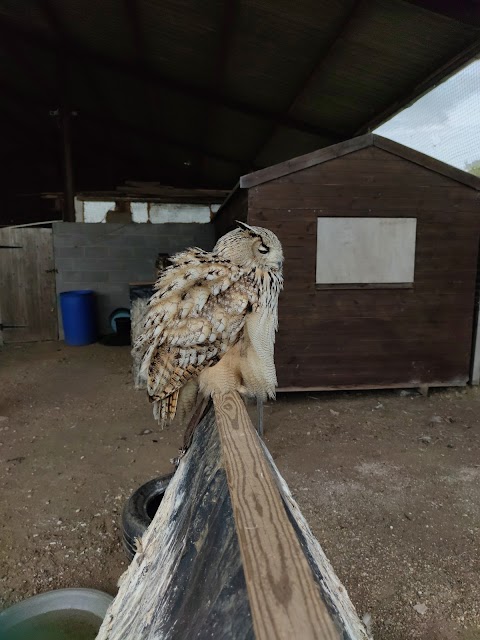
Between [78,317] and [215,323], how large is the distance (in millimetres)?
6911

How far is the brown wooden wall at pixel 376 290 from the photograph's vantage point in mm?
5102

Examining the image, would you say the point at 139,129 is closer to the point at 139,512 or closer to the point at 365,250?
the point at 365,250

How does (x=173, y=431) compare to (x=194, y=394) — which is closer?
(x=194, y=394)

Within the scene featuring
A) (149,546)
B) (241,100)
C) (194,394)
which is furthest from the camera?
(241,100)

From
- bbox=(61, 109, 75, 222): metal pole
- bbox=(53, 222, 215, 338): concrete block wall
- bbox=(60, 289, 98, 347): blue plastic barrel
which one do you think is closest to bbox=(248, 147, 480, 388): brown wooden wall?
bbox=(53, 222, 215, 338): concrete block wall

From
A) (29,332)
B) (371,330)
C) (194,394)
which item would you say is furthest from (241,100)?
(194,394)

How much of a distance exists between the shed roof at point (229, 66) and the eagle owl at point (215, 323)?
368 centimetres

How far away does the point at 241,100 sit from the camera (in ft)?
25.9

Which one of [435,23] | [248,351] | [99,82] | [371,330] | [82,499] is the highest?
[99,82]

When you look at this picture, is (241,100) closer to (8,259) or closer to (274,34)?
(274,34)

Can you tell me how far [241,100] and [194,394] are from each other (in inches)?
280

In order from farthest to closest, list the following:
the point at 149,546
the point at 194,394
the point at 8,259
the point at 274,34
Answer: the point at 8,259
the point at 274,34
the point at 194,394
the point at 149,546

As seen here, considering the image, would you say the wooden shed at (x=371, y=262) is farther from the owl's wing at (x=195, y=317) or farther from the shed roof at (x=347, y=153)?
the owl's wing at (x=195, y=317)

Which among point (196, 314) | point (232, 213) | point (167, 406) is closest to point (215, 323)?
point (196, 314)
